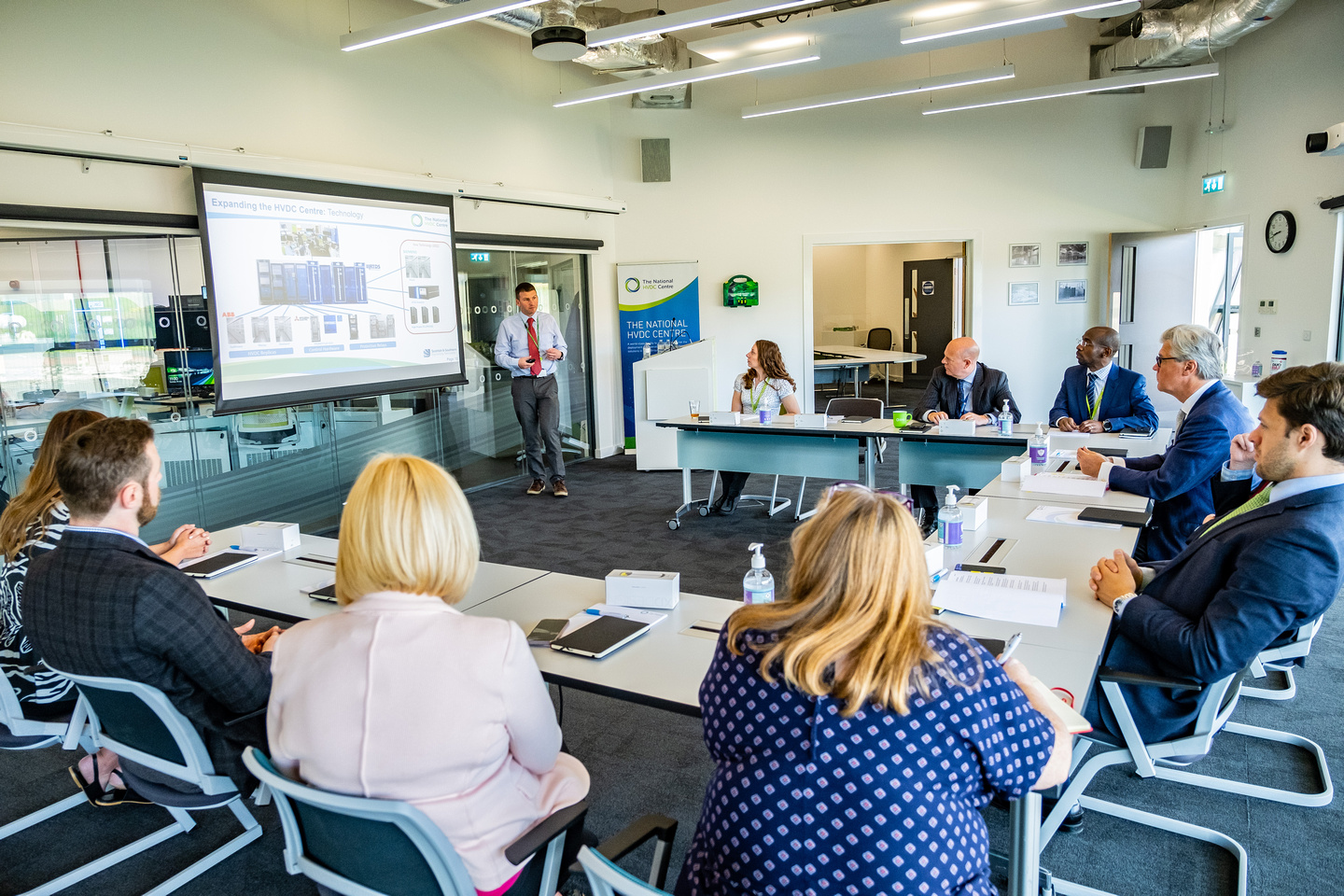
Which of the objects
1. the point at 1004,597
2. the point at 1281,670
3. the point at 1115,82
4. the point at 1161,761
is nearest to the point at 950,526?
the point at 1004,597

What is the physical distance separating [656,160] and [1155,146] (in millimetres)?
4691

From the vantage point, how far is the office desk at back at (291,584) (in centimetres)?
257

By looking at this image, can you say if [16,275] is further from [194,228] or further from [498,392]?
[498,392]

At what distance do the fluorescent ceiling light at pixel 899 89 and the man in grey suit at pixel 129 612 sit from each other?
6.36 metres

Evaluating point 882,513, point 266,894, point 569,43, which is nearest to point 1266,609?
point 882,513

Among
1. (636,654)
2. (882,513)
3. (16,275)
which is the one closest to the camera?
(882,513)

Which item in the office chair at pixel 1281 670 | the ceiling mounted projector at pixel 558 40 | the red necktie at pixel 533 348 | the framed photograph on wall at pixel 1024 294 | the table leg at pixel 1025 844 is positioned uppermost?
the ceiling mounted projector at pixel 558 40

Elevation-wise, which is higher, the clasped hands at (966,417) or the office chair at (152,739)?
the clasped hands at (966,417)

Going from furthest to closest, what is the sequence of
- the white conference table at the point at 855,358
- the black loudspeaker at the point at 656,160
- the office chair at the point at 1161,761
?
the white conference table at the point at 855,358 < the black loudspeaker at the point at 656,160 < the office chair at the point at 1161,761

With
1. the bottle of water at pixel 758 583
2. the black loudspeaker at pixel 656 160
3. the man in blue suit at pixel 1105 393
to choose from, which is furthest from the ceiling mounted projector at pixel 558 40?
the bottle of water at pixel 758 583

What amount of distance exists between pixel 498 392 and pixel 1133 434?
518cm

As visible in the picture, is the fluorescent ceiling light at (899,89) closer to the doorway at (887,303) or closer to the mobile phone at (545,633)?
the doorway at (887,303)

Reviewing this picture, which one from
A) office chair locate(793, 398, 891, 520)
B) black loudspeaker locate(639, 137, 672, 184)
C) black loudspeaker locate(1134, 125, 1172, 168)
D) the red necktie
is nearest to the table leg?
office chair locate(793, 398, 891, 520)

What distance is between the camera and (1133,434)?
15.4 ft
